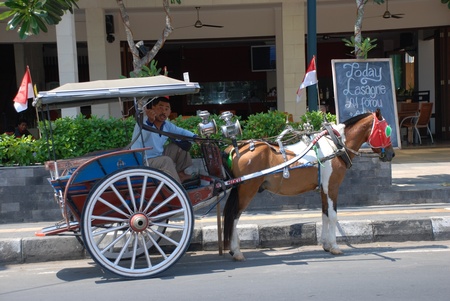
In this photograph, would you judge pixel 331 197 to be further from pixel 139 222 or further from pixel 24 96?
pixel 24 96

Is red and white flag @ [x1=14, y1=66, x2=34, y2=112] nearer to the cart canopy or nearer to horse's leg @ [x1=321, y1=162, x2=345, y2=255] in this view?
the cart canopy

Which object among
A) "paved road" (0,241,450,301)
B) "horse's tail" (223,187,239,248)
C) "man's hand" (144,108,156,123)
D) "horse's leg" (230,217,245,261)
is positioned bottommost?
"paved road" (0,241,450,301)

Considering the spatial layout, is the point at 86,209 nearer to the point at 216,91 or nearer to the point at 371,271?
the point at 371,271

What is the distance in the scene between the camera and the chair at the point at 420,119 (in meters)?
15.4

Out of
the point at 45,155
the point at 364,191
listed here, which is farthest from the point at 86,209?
the point at 364,191

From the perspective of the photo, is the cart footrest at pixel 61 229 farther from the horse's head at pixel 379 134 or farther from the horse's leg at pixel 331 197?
the horse's head at pixel 379 134

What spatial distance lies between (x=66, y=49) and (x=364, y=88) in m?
6.07

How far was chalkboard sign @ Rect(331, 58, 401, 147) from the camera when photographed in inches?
383

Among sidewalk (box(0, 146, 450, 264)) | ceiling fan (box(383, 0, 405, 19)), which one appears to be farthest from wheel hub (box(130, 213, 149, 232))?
ceiling fan (box(383, 0, 405, 19))

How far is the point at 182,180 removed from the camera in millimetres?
6750

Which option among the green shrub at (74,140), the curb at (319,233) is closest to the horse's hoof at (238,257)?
Answer: the curb at (319,233)

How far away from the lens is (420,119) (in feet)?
51.3

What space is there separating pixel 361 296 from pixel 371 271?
922mm

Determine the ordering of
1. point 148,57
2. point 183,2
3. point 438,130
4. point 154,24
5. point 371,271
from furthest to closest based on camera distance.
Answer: point 438,130
point 154,24
point 183,2
point 148,57
point 371,271
